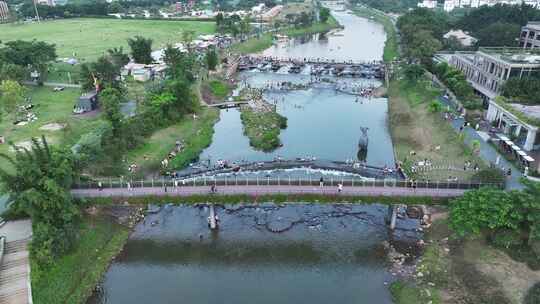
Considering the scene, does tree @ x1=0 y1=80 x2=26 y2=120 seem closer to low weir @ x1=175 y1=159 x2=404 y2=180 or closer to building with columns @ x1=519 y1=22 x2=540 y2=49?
low weir @ x1=175 y1=159 x2=404 y2=180

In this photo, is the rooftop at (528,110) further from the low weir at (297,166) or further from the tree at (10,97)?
the tree at (10,97)

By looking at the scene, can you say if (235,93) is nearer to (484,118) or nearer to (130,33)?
(484,118)

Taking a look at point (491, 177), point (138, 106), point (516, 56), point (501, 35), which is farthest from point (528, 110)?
point (138, 106)

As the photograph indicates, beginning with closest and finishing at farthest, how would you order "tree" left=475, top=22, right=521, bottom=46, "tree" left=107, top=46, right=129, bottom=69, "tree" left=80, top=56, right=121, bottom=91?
"tree" left=80, top=56, right=121, bottom=91, "tree" left=107, top=46, right=129, bottom=69, "tree" left=475, top=22, right=521, bottom=46

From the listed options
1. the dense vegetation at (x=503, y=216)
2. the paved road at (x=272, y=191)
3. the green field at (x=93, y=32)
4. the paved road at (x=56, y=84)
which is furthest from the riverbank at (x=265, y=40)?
the dense vegetation at (x=503, y=216)

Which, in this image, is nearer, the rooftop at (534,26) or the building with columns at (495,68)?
the building with columns at (495,68)

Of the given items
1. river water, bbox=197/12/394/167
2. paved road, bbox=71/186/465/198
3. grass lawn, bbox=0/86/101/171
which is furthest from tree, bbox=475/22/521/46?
grass lawn, bbox=0/86/101/171

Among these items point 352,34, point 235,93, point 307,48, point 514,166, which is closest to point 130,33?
point 307,48
